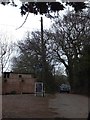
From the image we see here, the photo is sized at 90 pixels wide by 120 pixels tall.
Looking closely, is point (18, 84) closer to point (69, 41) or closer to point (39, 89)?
point (69, 41)

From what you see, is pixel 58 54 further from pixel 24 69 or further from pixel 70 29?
pixel 24 69

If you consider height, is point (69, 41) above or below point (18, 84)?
above

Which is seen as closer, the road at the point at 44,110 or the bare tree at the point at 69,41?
the road at the point at 44,110

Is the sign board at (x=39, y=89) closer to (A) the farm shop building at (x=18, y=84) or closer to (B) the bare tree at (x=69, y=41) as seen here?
(B) the bare tree at (x=69, y=41)

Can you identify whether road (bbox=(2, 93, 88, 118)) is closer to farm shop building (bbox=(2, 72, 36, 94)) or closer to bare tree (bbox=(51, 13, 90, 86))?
bare tree (bbox=(51, 13, 90, 86))

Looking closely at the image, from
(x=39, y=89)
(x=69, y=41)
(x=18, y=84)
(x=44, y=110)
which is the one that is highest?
(x=69, y=41)

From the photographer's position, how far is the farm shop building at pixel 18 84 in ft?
205

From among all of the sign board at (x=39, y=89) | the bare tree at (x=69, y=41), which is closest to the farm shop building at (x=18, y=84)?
the bare tree at (x=69, y=41)

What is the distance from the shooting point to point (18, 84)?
64.7 metres

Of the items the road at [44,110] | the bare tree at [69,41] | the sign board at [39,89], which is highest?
the bare tree at [69,41]

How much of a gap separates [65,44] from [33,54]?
300 inches

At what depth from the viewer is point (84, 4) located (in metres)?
11.5

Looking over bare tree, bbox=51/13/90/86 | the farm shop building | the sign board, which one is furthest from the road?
the farm shop building

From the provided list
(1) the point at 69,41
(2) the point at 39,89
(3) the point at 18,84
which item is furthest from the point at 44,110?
(3) the point at 18,84
